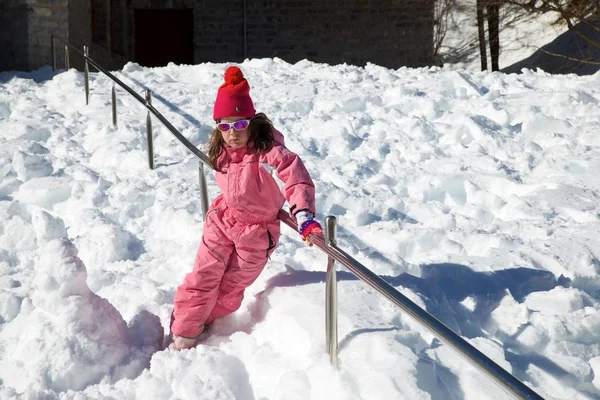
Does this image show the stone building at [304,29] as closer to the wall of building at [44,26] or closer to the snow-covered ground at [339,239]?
the wall of building at [44,26]

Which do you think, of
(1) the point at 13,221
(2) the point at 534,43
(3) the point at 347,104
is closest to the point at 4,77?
(3) the point at 347,104

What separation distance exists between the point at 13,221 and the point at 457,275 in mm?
2967

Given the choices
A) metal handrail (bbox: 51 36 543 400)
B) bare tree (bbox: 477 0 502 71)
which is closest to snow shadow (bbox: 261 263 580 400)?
metal handrail (bbox: 51 36 543 400)

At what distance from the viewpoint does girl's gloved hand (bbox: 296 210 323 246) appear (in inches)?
110

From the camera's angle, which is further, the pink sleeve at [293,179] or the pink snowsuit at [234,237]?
the pink snowsuit at [234,237]

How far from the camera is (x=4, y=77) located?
988cm

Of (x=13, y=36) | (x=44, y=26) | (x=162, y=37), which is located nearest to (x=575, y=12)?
(x=162, y=37)

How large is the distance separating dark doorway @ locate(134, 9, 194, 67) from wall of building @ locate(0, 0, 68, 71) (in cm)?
528

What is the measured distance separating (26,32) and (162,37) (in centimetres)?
587

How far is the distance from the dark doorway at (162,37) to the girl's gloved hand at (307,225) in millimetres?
14045

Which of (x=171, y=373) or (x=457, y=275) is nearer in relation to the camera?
(x=171, y=373)

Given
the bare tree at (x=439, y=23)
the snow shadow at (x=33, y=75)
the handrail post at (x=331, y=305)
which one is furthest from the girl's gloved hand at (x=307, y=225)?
the bare tree at (x=439, y=23)

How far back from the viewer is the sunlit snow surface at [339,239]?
9.23 feet

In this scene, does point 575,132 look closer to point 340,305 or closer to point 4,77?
point 340,305
